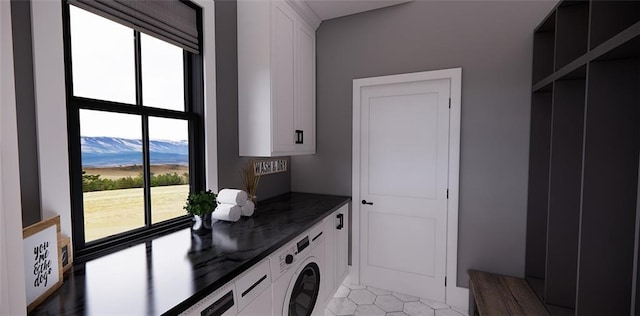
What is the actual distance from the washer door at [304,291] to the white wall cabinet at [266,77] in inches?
34.7

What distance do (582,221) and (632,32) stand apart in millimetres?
798

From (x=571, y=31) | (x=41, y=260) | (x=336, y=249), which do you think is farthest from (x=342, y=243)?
(x=571, y=31)

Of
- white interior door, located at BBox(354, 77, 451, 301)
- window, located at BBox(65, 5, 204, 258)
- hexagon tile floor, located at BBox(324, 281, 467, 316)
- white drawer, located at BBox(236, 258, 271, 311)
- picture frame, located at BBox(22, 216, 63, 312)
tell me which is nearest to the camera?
picture frame, located at BBox(22, 216, 63, 312)

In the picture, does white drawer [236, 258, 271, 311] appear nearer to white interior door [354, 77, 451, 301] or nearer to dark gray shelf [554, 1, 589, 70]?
white interior door [354, 77, 451, 301]

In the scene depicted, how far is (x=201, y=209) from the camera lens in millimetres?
1564

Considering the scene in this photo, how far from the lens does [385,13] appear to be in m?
2.55

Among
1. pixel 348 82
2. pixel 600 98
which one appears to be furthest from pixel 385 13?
pixel 600 98

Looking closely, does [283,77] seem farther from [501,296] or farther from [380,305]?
[501,296]

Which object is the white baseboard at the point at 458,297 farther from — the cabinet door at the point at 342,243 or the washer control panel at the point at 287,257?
the washer control panel at the point at 287,257

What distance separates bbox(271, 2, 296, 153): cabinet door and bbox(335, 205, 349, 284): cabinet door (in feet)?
2.60

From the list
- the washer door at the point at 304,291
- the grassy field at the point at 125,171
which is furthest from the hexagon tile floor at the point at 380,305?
the grassy field at the point at 125,171

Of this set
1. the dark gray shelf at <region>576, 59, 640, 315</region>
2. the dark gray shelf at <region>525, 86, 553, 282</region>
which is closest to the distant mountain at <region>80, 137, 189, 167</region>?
the dark gray shelf at <region>576, 59, 640, 315</region>

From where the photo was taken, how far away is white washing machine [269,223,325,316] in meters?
1.45

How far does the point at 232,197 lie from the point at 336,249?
1.07 meters
